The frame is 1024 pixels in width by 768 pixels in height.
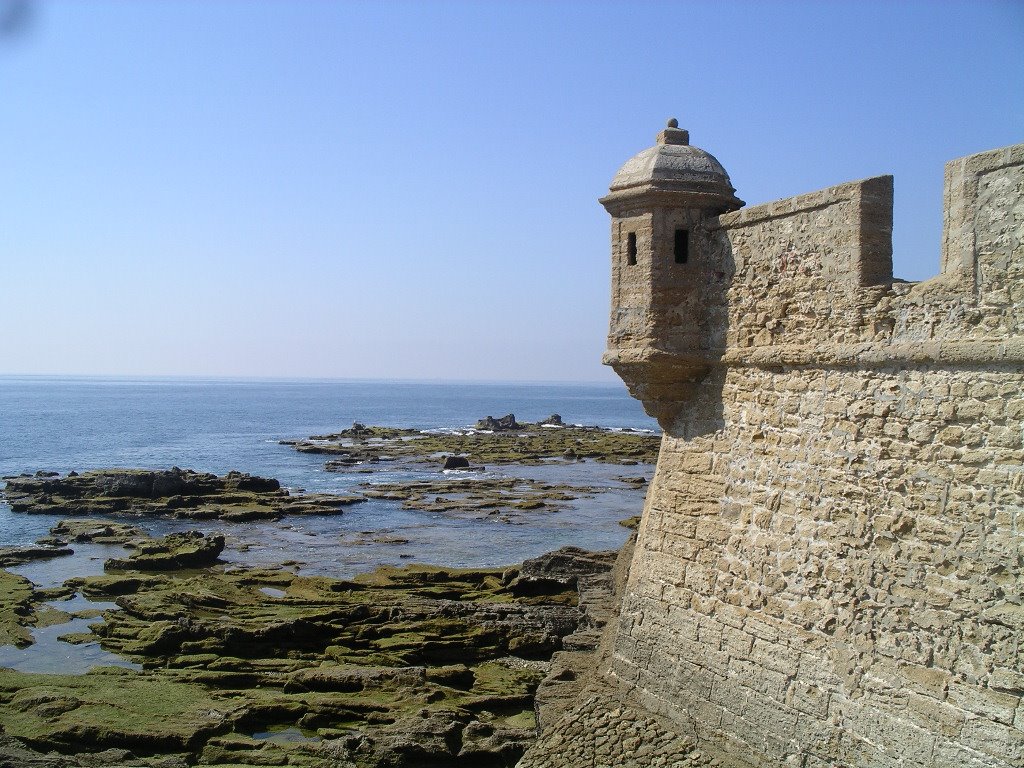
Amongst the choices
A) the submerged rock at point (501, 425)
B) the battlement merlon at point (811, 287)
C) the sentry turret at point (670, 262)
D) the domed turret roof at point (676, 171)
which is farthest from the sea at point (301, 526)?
the submerged rock at point (501, 425)

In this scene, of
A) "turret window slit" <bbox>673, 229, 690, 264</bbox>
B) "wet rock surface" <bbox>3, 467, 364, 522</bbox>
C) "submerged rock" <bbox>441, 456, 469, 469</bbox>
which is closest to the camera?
"turret window slit" <bbox>673, 229, 690, 264</bbox>

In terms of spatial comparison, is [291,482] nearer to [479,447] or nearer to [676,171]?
[479,447]

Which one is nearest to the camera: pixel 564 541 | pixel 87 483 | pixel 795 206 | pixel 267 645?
pixel 795 206

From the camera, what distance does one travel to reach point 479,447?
65.8 meters

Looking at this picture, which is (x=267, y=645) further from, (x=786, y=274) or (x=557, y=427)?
(x=557, y=427)

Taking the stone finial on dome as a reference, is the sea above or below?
below

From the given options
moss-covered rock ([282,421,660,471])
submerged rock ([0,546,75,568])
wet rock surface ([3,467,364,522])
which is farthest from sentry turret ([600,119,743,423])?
moss-covered rock ([282,421,660,471])

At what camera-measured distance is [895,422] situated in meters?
7.33

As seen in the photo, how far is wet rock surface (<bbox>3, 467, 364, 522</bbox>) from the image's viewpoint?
116 feet

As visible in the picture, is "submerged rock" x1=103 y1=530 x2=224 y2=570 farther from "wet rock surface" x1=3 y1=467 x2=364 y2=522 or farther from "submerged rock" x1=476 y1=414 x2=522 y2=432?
"submerged rock" x1=476 y1=414 x2=522 y2=432

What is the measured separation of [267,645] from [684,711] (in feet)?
32.5

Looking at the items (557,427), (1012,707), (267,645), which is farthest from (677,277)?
(557,427)

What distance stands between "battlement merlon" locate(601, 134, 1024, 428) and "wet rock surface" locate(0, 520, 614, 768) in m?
5.04

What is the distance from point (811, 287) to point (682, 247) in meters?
1.88
